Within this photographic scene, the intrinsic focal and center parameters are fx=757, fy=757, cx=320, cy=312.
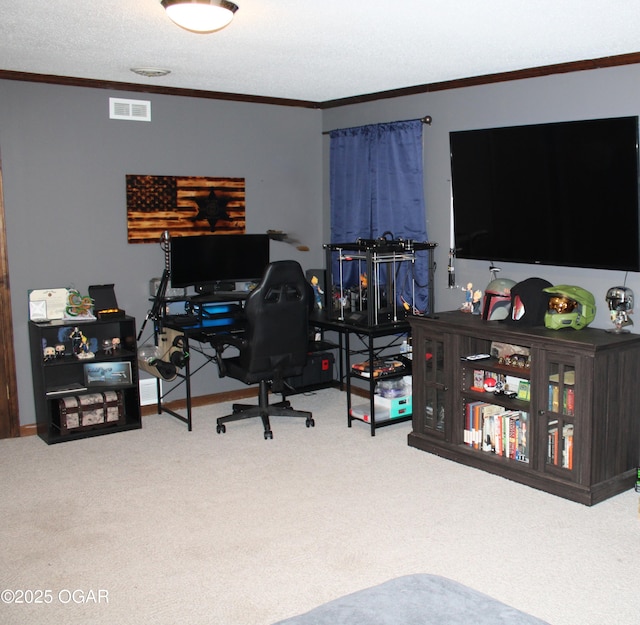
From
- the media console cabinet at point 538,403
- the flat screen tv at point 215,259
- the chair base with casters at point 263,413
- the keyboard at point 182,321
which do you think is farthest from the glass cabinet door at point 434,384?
the keyboard at point 182,321

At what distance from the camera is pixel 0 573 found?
3.19 m

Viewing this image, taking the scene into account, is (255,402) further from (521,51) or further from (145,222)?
(521,51)

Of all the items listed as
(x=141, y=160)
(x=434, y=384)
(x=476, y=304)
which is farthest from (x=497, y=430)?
(x=141, y=160)

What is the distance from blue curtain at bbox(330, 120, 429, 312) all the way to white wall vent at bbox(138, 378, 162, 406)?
64.4 inches

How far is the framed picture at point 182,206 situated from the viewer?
17.4 ft

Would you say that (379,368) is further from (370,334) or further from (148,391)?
(148,391)

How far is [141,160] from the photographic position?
5297 millimetres

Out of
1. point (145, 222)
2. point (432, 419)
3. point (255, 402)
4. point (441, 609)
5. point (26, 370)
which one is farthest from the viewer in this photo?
point (255, 402)

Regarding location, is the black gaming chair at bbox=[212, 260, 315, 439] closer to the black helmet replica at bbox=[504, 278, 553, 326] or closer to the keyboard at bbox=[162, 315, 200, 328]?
the keyboard at bbox=[162, 315, 200, 328]

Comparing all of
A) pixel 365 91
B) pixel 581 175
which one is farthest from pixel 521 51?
pixel 365 91

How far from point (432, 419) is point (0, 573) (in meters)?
2.53

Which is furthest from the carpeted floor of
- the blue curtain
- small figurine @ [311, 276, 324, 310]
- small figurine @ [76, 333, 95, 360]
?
the blue curtain

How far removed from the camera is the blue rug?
1.96m

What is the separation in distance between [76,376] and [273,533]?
7.71 feet
